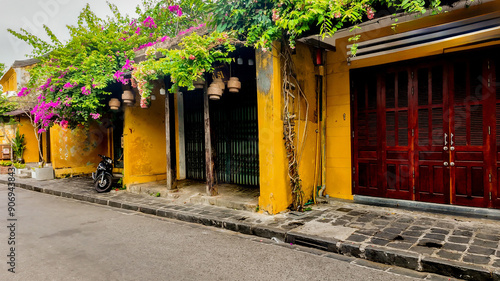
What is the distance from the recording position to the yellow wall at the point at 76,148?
13243 millimetres

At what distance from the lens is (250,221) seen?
18.8ft

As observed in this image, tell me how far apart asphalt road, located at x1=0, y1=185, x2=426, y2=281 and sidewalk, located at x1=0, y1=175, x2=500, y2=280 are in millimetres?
318

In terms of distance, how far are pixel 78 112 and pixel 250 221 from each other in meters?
7.15

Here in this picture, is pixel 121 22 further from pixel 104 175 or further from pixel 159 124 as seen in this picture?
pixel 104 175

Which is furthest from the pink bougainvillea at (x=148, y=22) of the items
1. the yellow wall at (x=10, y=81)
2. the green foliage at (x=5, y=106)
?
the yellow wall at (x=10, y=81)

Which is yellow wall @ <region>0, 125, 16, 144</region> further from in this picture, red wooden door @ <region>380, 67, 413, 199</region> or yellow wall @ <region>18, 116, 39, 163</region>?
red wooden door @ <region>380, 67, 413, 199</region>

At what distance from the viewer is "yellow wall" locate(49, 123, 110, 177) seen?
13.2 meters

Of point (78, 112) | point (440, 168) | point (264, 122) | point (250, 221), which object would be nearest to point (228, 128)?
point (264, 122)

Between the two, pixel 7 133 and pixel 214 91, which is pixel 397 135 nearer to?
pixel 214 91

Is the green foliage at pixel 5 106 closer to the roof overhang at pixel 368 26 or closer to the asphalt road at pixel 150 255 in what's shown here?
the asphalt road at pixel 150 255

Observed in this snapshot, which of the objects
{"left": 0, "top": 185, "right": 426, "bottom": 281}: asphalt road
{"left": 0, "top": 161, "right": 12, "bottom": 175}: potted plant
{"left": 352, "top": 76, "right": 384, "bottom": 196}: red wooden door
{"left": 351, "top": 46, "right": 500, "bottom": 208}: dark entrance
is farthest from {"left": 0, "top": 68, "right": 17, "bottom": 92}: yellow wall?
{"left": 351, "top": 46, "right": 500, "bottom": 208}: dark entrance

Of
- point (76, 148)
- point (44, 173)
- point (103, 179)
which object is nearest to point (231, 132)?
point (103, 179)

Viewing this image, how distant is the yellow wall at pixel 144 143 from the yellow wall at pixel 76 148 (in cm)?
552

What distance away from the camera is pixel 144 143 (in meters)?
10.2
